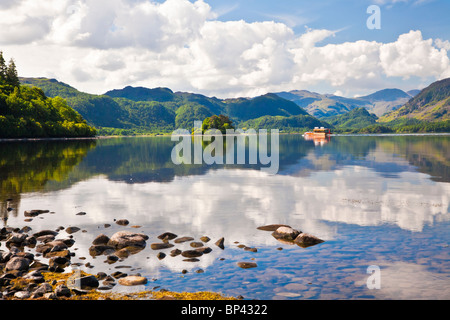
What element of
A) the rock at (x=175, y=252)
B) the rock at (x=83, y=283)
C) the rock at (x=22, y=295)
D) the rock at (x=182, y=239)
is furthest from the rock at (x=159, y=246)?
the rock at (x=22, y=295)

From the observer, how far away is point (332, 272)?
806 inches

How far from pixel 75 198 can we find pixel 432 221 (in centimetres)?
3852

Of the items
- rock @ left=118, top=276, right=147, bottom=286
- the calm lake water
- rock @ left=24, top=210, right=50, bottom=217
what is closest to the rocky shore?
rock @ left=118, top=276, right=147, bottom=286

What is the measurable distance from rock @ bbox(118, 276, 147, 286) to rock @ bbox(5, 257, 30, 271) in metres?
6.12

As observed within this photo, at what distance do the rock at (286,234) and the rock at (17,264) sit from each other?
17223 millimetres

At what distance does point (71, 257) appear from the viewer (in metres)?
22.7

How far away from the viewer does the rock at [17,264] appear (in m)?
20.2

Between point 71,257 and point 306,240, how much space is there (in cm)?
1657

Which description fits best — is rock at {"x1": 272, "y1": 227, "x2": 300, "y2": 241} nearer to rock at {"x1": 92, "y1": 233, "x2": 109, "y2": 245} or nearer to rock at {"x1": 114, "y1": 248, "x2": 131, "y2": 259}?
rock at {"x1": 114, "y1": 248, "x2": 131, "y2": 259}

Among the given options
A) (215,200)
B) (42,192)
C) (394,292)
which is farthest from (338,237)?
(42,192)

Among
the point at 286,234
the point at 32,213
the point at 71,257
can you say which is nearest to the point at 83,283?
the point at 71,257

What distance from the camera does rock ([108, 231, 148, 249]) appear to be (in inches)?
980

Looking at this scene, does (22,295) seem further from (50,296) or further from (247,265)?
(247,265)

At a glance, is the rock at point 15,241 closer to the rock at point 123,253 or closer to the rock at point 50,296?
the rock at point 123,253
